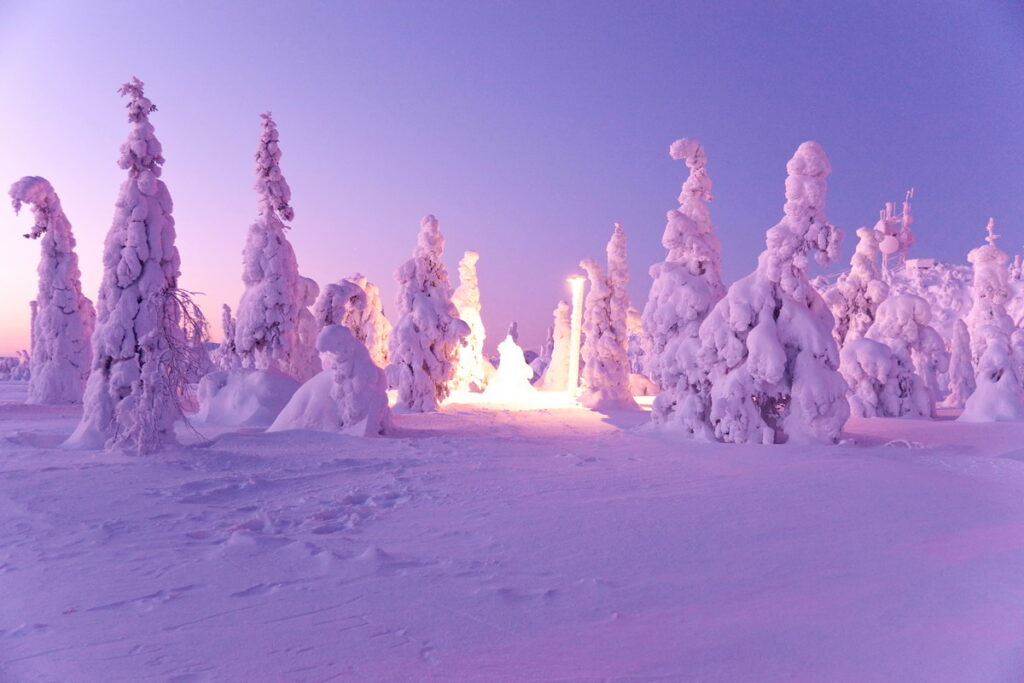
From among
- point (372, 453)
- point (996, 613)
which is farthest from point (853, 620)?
point (372, 453)

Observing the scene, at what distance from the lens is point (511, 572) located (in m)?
5.11

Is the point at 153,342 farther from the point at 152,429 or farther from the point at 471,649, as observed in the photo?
the point at 471,649

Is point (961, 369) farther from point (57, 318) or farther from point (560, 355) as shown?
point (57, 318)

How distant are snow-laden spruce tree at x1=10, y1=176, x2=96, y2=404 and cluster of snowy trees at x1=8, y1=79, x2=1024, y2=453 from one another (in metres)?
0.06

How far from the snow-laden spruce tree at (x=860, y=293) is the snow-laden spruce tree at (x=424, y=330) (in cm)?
1627

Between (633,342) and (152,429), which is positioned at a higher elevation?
(633,342)

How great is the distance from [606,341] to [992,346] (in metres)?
14.0

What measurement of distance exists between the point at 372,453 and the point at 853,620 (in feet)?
28.2

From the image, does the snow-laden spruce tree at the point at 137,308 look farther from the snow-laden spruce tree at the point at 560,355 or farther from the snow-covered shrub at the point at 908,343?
the snow-laden spruce tree at the point at 560,355

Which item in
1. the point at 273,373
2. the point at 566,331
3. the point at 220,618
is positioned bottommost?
the point at 220,618

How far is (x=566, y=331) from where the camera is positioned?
4438 cm

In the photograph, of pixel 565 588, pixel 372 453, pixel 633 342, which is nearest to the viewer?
pixel 565 588

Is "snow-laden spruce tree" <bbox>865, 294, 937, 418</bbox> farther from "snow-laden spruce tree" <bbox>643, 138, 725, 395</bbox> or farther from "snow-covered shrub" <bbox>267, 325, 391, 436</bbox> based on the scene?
"snow-covered shrub" <bbox>267, 325, 391, 436</bbox>

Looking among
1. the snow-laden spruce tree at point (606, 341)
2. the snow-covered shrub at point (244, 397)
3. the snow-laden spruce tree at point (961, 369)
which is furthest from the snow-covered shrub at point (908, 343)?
the snow-covered shrub at point (244, 397)
